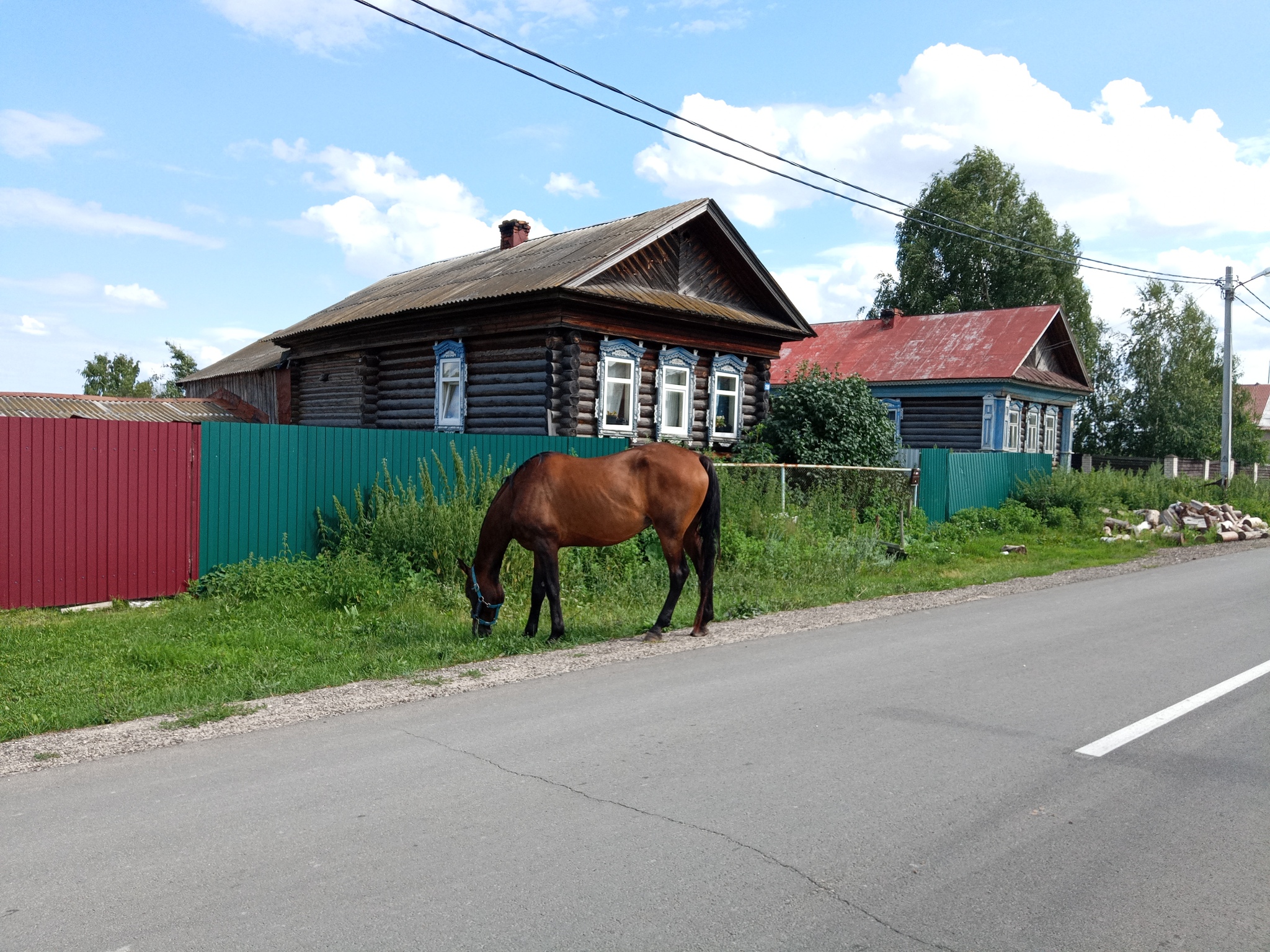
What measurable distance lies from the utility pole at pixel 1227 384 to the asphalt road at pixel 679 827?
82.4ft

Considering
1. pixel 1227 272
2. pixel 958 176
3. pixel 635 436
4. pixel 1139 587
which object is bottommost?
pixel 1139 587

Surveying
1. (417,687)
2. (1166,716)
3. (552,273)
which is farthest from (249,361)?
(1166,716)

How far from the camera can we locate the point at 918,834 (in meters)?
4.30

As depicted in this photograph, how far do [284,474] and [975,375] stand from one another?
25.7 m

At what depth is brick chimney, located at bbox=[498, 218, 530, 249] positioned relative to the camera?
1030 inches

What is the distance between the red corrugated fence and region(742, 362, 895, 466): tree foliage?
1186 cm

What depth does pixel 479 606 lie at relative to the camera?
923 centimetres

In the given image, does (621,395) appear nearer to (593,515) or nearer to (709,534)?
(709,534)

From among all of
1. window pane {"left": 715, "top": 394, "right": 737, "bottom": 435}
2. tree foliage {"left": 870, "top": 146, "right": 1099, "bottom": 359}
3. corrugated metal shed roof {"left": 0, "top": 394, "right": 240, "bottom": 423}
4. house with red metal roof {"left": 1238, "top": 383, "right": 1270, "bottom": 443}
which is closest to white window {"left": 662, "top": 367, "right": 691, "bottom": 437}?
window pane {"left": 715, "top": 394, "right": 737, "bottom": 435}

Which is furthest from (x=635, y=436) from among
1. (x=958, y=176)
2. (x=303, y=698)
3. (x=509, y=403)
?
(x=958, y=176)

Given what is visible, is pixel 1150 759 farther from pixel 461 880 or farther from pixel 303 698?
pixel 303 698

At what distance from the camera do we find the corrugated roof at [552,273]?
61.5 ft

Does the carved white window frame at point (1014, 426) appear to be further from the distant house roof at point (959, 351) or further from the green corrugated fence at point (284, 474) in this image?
the green corrugated fence at point (284, 474)

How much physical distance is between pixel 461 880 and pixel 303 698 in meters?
3.58
